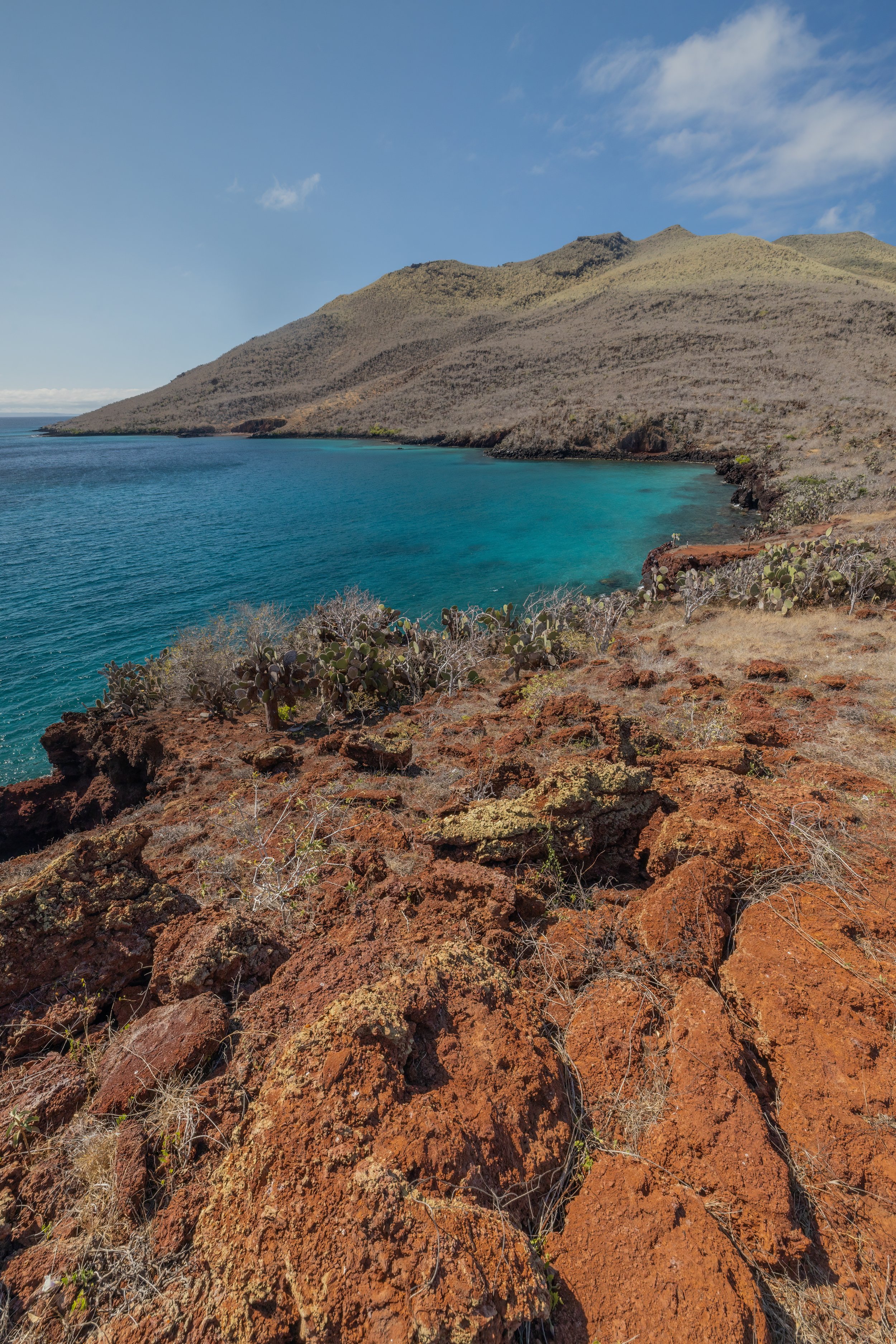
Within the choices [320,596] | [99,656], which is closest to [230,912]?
[99,656]

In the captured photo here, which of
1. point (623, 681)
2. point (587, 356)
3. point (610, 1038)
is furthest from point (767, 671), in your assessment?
point (587, 356)

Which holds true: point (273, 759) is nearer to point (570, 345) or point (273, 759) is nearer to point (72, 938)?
point (72, 938)

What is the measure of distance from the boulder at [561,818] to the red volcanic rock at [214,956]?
1.35m

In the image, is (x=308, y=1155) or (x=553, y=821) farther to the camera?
(x=553, y=821)

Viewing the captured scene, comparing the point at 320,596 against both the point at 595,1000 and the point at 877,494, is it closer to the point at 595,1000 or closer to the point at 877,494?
the point at 595,1000

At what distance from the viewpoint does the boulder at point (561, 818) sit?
3920 millimetres

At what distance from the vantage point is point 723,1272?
5.62 ft

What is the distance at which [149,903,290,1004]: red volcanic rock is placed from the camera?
295cm

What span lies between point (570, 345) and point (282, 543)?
202 feet

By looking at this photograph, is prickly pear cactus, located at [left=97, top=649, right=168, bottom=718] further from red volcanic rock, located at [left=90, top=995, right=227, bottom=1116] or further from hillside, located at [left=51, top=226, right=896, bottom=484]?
hillside, located at [left=51, top=226, right=896, bottom=484]

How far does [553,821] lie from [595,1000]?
4.45 feet

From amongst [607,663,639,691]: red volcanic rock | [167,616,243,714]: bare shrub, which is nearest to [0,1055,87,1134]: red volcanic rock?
[167,616,243,714]: bare shrub

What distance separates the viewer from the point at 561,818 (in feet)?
13.2

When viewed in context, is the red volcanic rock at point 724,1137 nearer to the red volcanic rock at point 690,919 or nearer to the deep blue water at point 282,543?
the red volcanic rock at point 690,919
